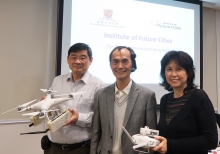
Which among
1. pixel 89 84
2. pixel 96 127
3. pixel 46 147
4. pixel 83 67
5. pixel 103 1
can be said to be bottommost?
pixel 46 147

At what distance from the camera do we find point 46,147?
160 centimetres

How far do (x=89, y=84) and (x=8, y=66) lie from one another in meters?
1.04

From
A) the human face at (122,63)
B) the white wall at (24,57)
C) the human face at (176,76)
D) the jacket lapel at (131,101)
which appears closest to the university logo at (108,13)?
the white wall at (24,57)

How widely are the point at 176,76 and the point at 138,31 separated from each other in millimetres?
1658

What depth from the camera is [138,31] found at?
2.75m

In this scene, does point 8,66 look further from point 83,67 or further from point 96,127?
point 96,127

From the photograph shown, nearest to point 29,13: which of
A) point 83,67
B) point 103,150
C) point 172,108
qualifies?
point 83,67

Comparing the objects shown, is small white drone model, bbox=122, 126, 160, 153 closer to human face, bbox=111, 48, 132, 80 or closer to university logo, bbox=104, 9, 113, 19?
human face, bbox=111, 48, 132, 80

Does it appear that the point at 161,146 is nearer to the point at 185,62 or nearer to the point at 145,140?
the point at 145,140

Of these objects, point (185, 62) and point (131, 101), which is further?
point (131, 101)

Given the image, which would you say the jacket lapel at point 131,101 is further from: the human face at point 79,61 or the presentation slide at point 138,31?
the presentation slide at point 138,31

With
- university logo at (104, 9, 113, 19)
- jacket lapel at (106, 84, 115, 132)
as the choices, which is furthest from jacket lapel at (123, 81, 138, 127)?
university logo at (104, 9, 113, 19)

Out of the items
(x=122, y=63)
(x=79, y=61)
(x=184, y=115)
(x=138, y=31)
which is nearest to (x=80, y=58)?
(x=79, y=61)

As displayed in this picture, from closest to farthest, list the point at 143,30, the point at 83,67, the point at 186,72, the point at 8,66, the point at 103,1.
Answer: the point at 186,72
the point at 83,67
the point at 8,66
the point at 103,1
the point at 143,30
